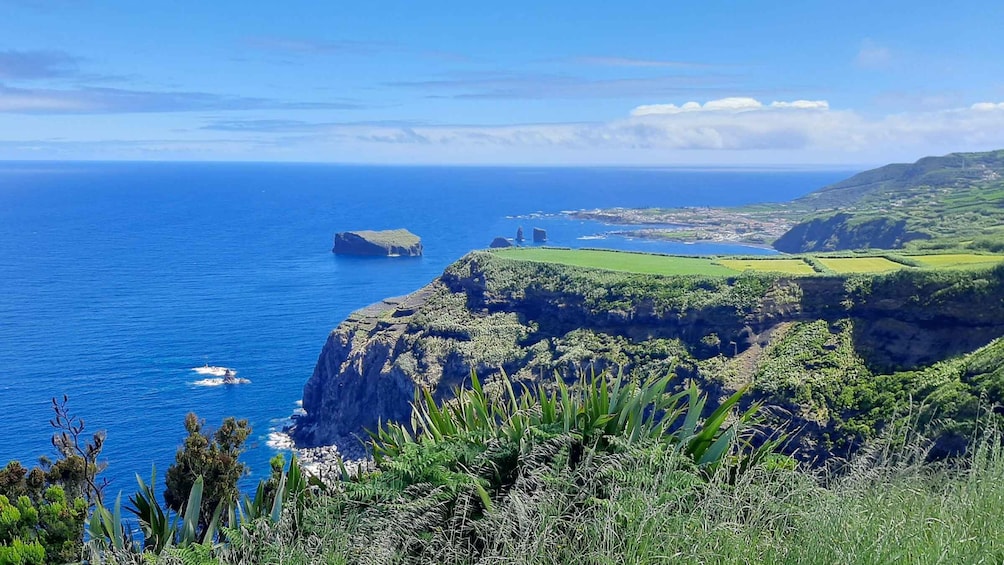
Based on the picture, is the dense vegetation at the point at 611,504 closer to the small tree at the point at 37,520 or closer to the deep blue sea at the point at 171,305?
the small tree at the point at 37,520

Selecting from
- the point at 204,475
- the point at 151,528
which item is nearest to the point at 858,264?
the point at 204,475

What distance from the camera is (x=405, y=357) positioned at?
45.7 metres

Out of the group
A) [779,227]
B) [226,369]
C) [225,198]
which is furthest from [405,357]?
[225,198]

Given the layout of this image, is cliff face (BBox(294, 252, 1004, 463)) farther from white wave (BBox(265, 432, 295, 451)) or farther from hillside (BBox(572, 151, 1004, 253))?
hillside (BBox(572, 151, 1004, 253))

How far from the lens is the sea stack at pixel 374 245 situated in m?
106

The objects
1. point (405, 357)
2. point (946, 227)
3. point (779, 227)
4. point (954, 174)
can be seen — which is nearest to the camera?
point (405, 357)

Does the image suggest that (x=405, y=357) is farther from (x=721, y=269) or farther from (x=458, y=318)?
(x=721, y=269)

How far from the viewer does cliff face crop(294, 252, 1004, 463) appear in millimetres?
34250

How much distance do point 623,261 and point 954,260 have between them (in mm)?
20690

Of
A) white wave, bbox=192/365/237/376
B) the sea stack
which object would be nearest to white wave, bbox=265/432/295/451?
white wave, bbox=192/365/237/376

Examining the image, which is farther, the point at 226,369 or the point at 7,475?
the point at 226,369

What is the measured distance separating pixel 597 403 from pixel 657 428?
0.57 meters

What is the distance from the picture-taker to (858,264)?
47.1m

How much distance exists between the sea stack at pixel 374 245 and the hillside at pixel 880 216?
40.9 metres
